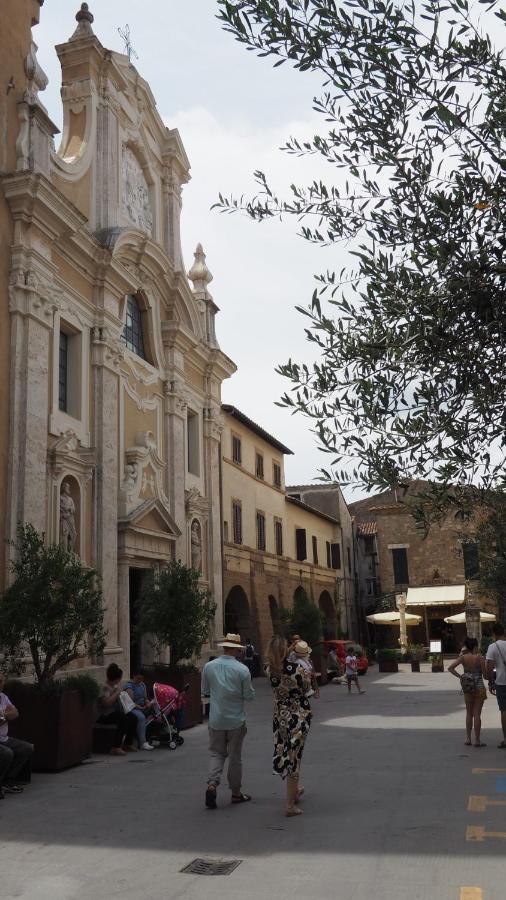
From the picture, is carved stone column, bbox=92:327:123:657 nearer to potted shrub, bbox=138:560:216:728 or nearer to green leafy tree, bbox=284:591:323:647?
potted shrub, bbox=138:560:216:728

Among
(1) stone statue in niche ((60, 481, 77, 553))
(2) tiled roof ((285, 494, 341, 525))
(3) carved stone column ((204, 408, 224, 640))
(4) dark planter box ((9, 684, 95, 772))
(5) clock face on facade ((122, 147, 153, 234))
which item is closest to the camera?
(4) dark planter box ((9, 684, 95, 772))

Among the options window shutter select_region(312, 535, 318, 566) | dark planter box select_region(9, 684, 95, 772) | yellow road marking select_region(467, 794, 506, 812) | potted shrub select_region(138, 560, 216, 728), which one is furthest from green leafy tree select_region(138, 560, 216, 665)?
window shutter select_region(312, 535, 318, 566)

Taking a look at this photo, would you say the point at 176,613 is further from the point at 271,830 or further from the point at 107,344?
the point at 271,830

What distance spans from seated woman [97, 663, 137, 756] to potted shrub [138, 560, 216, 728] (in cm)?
306

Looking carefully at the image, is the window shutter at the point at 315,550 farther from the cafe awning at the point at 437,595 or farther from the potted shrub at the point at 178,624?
the potted shrub at the point at 178,624

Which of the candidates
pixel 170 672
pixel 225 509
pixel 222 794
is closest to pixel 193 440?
pixel 225 509

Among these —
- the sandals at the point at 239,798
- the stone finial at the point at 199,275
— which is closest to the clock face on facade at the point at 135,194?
the stone finial at the point at 199,275

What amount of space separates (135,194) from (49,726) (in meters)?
15.0

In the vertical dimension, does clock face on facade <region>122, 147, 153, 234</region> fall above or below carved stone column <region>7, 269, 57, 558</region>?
above

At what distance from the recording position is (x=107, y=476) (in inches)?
680

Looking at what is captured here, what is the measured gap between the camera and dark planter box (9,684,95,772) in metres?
10.2

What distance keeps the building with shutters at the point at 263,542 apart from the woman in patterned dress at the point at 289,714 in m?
18.5

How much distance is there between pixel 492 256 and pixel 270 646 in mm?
4018

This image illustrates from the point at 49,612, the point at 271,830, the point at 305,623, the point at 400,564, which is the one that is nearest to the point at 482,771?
the point at 271,830
